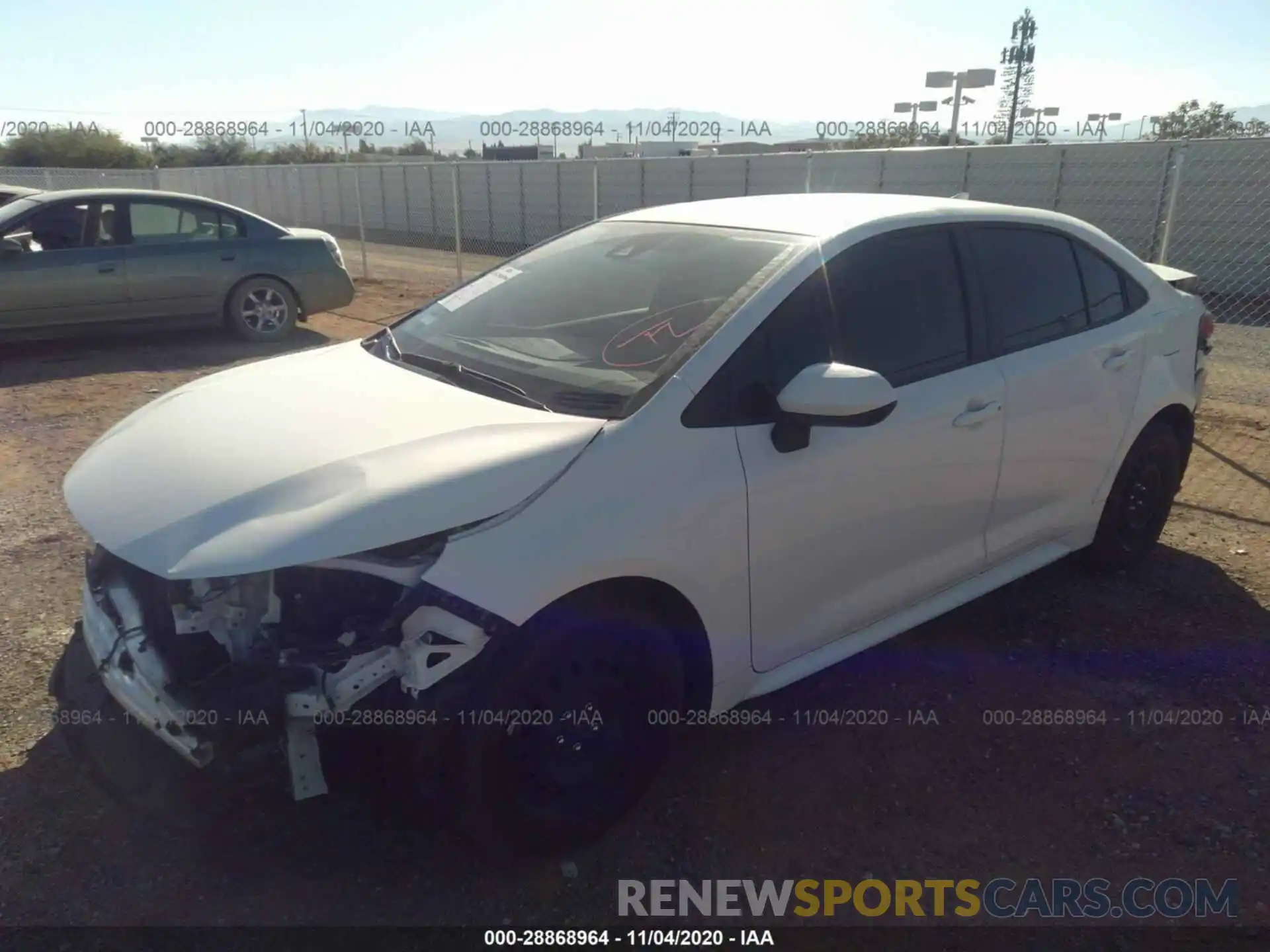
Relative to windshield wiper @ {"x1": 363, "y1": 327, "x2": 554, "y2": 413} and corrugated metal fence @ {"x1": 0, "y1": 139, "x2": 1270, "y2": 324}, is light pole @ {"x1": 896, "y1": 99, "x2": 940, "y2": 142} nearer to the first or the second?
corrugated metal fence @ {"x1": 0, "y1": 139, "x2": 1270, "y2": 324}

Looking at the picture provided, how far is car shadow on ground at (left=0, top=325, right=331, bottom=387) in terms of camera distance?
8609 mm

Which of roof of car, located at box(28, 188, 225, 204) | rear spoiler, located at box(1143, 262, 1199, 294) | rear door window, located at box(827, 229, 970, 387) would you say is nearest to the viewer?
rear door window, located at box(827, 229, 970, 387)

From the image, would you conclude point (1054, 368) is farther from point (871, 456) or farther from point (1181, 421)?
point (1181, 421)

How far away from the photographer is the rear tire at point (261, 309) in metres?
9.73

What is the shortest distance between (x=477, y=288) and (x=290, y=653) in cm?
187

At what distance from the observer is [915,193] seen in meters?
18.0

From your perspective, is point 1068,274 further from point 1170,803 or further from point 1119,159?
point 1119,159

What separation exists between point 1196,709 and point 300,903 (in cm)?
308

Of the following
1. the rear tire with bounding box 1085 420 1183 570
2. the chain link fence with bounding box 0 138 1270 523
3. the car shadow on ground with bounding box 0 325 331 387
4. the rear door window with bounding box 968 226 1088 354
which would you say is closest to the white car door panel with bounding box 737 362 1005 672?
the rear door window with bounding box 968 226 1088 354

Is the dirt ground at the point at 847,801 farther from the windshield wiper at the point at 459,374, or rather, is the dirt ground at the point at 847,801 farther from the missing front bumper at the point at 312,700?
the windshield wiper at the point at 459,374

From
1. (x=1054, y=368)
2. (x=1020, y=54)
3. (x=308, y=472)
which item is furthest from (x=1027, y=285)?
(x=1020, y=54)

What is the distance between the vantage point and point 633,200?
2247 cm

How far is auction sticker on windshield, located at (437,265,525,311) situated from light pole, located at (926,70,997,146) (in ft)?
50.5

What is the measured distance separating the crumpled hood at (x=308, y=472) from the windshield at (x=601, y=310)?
8.4 inches
